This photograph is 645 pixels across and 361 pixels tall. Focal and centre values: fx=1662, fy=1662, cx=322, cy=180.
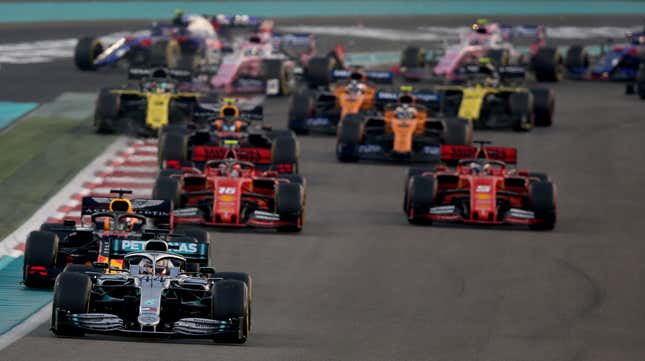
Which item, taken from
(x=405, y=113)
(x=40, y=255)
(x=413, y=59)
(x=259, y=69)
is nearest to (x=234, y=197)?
(x=40, y=255)

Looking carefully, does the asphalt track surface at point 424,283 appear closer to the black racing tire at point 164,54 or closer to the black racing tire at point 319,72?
the black racing tire at point 319,72

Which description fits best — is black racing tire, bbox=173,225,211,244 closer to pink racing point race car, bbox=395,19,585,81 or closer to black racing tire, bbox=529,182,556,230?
black racing tire, bbox=529,182,556,230

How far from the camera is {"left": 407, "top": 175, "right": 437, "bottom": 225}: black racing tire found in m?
32.0

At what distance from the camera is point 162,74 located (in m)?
46.5

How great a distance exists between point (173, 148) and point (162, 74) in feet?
33.6

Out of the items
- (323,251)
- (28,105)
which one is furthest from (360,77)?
(323,251)

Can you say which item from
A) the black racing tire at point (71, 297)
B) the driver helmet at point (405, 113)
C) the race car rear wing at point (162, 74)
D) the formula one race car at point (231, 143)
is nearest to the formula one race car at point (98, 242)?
the black racing tire at point (71, 297)

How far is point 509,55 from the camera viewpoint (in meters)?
60.7

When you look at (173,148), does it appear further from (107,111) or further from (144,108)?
(144,108)

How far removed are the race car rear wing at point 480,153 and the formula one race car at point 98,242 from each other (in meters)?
9.26

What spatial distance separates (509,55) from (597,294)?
3488 cm

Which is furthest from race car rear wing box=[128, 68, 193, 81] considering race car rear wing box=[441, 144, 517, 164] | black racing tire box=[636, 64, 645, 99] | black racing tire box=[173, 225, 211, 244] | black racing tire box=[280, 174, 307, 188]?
black racing tire box=[173, 225, 211, 244]

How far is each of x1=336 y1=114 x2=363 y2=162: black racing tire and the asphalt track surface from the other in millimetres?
366

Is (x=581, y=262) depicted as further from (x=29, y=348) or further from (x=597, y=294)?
(x=29, y=348)
